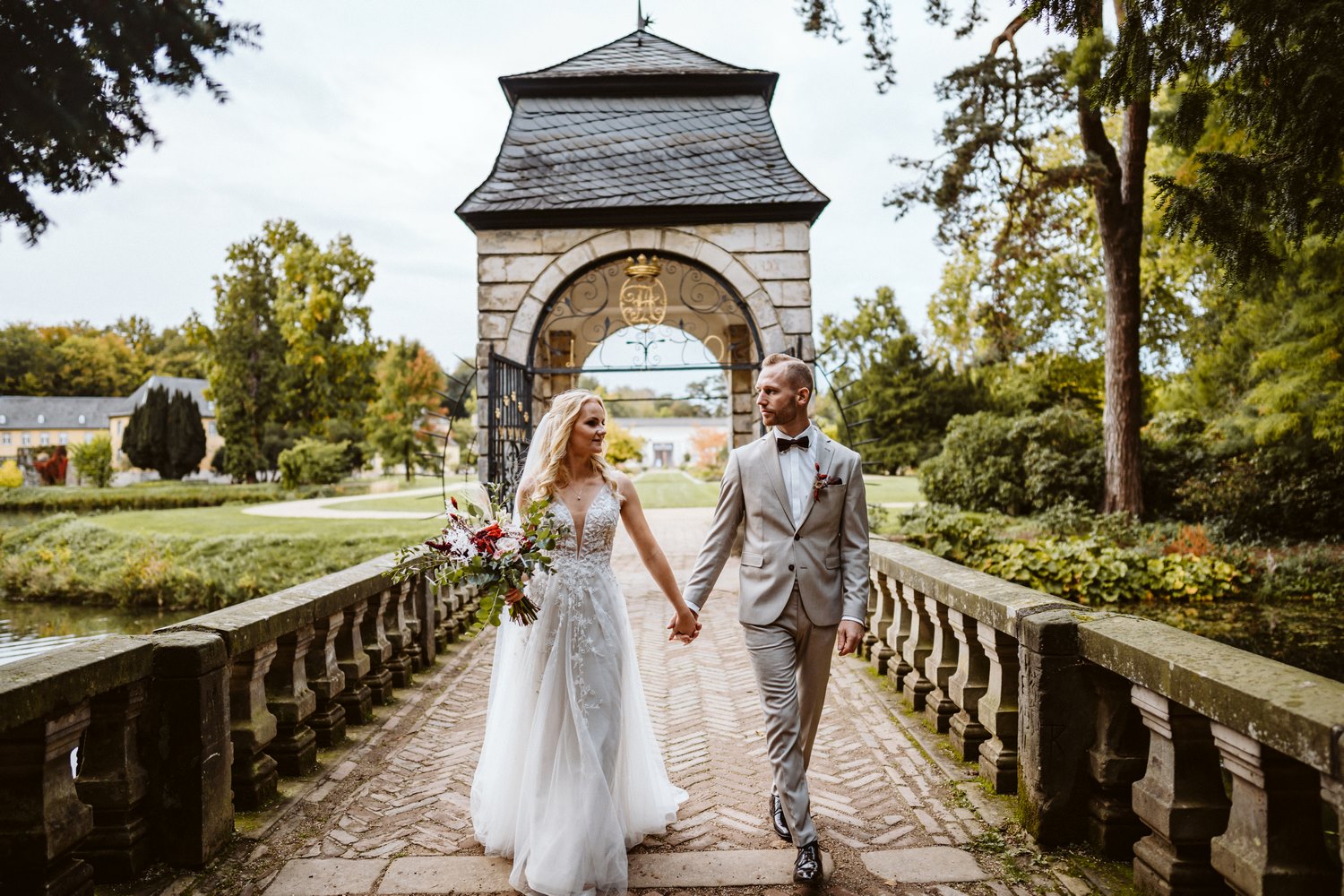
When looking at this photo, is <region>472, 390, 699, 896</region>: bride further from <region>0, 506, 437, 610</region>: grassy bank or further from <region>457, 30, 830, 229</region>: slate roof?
<region>0, 506, 437, 610</region>: grassy bank

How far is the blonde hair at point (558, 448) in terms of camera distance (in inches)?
132

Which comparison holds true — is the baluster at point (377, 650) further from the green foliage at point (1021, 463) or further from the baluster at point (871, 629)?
the green foliage at point (1021, 463)

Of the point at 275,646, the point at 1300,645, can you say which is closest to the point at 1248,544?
the point at 1300,645

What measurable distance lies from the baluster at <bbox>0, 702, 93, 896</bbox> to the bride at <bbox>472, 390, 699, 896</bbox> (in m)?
1.36

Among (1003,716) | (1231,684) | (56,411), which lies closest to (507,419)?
(1003,716)

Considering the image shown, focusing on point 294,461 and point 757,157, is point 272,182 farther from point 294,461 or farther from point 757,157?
point 757,157

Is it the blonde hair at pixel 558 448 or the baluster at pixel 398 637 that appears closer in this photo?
the blonde hair at pixel 558 448

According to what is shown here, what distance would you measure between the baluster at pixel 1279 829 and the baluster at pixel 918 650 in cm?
255

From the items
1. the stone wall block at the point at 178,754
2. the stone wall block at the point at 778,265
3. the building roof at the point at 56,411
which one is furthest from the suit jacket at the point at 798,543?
the building roof at the point at 56,411

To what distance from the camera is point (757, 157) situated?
391 inches

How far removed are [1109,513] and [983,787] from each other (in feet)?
34.2

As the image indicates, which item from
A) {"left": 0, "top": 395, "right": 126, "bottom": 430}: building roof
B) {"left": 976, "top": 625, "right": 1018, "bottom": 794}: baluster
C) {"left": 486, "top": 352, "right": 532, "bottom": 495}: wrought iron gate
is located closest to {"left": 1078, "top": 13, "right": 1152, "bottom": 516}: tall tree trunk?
{"left": 486, "top": 352, "right": 532, "bottom": 495}: wrought iron gate

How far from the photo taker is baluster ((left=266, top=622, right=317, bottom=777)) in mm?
4027

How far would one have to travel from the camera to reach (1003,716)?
12.3 feet
